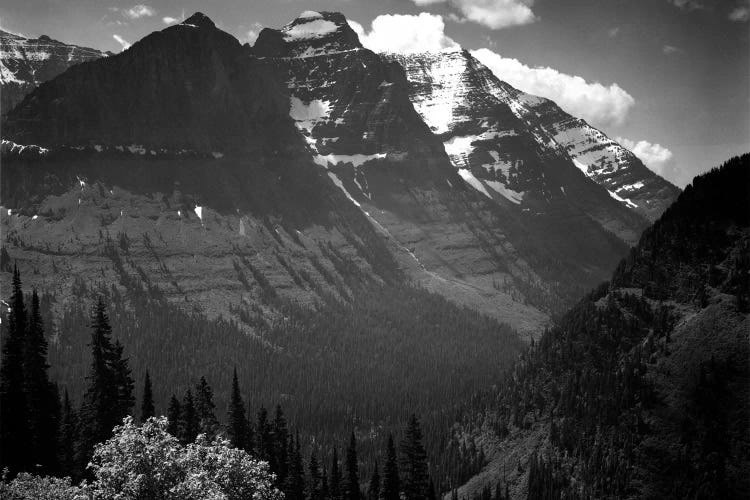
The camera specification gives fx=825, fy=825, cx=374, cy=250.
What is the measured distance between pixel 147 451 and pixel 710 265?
14116 cm

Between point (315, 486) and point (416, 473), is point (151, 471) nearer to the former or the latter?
point (416, 473)

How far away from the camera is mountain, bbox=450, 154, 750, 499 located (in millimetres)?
139875

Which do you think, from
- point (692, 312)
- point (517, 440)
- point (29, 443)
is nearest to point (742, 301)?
point (692, 312)

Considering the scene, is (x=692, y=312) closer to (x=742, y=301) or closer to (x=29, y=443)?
(x=742, y=301)

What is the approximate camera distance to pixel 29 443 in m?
81.9

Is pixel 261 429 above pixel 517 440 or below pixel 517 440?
above

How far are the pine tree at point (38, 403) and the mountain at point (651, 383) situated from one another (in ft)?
289

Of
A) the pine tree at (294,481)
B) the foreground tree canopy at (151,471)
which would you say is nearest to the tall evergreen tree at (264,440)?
the pine tree at (294,481)

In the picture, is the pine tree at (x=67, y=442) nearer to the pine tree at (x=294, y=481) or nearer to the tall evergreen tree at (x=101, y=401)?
the tall evergreen tree at (x=101, y=401)

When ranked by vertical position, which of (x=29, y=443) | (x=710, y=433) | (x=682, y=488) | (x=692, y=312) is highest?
(x=692, y=312)

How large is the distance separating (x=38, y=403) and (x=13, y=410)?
5.58 metres

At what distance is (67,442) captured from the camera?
97375mm

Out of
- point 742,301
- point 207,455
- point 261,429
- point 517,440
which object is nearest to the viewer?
point 207,455

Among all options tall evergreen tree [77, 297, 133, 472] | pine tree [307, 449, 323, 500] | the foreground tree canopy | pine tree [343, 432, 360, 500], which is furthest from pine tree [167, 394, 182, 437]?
the foreground tree canopy
